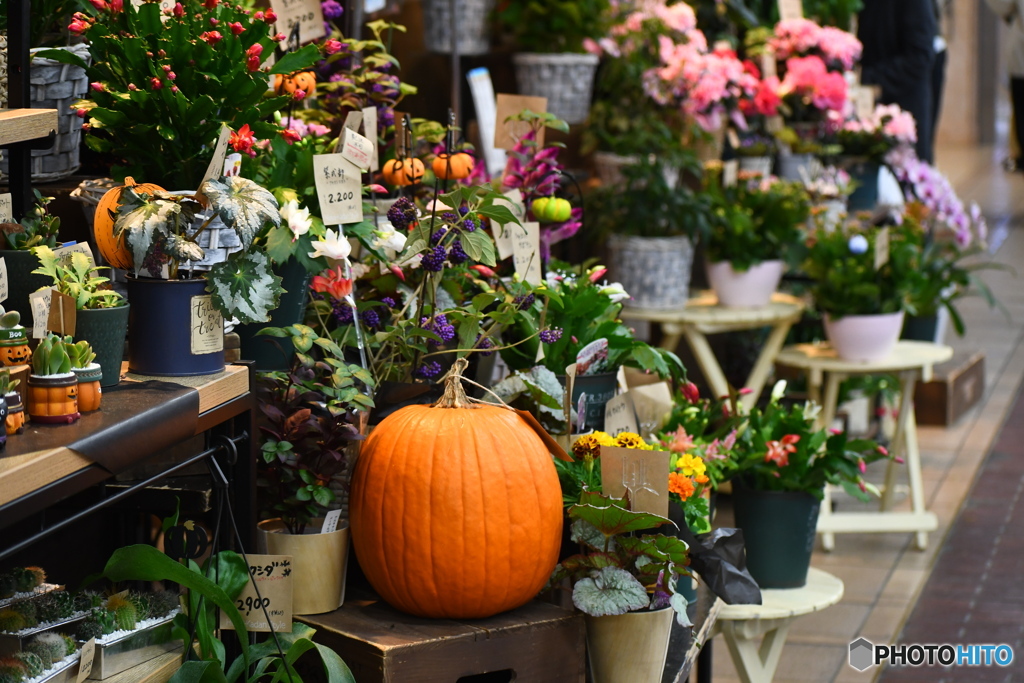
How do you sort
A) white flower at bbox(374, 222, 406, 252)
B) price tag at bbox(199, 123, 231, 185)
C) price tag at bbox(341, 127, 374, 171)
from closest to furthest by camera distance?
price tag at bbox(199, 123, 231, 185)
price tag at bbox(341, 127, 374, 171)
white flower at bbox(374, 222, 406, 252)

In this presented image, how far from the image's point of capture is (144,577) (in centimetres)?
135

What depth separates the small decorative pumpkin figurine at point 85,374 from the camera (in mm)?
1212

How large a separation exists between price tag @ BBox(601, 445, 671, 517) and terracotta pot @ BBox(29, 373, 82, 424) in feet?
2.26

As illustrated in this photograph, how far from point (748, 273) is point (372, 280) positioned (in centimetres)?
189

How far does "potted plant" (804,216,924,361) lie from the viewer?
3.53 m

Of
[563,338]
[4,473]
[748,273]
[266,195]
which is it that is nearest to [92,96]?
[266,195]

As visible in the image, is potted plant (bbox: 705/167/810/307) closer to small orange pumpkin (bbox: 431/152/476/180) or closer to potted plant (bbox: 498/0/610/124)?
potted plant (bbox: 498/0/610/124)

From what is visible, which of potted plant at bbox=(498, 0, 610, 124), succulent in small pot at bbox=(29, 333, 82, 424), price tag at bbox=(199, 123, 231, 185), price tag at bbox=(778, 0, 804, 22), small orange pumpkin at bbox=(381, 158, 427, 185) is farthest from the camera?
price tag at bbox=(778, 0, 804, 22)

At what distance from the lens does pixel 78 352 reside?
1.22m

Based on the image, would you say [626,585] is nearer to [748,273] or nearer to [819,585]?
[819,585]

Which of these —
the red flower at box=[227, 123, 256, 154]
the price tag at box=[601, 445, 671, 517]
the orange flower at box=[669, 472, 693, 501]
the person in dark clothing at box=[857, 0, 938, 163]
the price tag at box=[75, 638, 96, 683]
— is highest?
the person in dark clothing at box=[857, 0, 938, 163]

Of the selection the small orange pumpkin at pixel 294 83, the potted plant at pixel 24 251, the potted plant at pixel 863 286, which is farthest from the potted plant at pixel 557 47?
the potted plant at pixel 24 251

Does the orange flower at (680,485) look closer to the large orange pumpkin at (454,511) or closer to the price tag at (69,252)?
the large orange pumpkin at (454,511)

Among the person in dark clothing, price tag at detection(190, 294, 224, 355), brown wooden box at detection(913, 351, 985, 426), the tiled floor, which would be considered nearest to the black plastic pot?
price tag at detection(190, 294, 224, 355)
